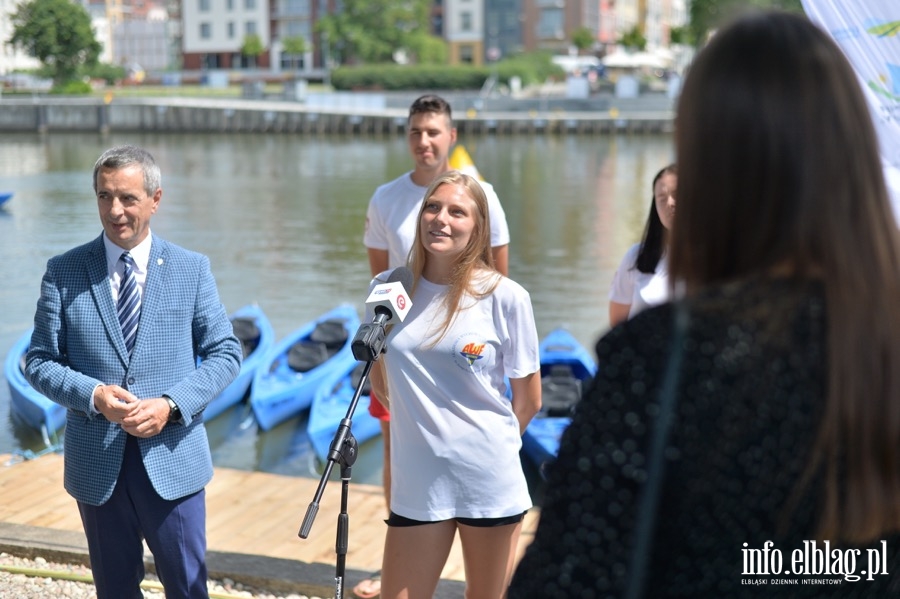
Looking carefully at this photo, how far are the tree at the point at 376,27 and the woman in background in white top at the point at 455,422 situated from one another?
75640 millimetres

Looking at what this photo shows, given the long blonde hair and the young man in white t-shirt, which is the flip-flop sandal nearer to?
the young man in white t-shirt

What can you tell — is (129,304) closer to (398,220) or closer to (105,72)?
(398,220)

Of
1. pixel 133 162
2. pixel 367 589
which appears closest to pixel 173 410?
pixel 133 162

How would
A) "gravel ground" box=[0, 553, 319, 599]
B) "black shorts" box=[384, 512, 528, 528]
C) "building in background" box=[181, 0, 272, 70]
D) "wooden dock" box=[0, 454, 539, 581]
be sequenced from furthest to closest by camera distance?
1. "building in background" box=[181, 0, 272, 70]
2. "wooden dock" box=[0, 454, 539, 581]
3. "gravel ground" box=[0, 553, 319, 599]
4. "black shorts" box=[384, 512, 528, 528]

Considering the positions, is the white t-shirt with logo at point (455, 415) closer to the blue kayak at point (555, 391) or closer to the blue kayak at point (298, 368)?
the blue kayak at point (555, 391)

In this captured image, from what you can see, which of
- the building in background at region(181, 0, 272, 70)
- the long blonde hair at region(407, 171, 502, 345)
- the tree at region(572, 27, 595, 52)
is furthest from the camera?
the building in background at region(181, 0, 272, 70)

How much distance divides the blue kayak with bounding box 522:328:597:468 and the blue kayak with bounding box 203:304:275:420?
3201 millimetres

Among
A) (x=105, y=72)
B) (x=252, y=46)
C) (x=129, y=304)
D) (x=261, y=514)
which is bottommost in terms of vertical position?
(x=261, y=514)

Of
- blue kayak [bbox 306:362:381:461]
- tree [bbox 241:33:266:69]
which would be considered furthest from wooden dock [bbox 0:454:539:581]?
tree [bbox 241:33:266:69]

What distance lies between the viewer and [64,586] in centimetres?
450

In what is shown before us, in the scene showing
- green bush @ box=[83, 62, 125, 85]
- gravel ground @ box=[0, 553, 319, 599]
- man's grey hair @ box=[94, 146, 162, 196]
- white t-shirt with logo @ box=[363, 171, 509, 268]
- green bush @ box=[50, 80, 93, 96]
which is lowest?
gravel ground @ box=[0, 553, 319, 599]

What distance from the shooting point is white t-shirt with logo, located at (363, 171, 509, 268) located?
475cm

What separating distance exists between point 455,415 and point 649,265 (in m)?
1.36

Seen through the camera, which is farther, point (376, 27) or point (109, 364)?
point (376, 27)
